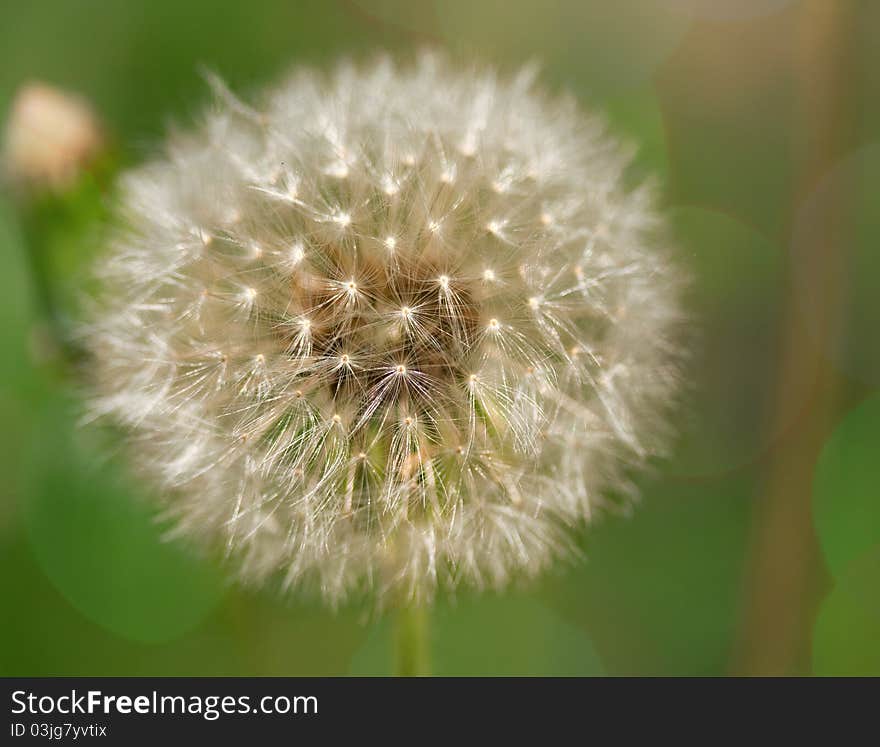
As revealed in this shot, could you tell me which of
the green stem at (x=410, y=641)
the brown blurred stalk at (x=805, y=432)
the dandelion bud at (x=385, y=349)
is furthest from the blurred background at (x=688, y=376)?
the green stem at (x=410, y=641)

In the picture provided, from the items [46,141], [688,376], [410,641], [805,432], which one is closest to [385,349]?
[410,641]

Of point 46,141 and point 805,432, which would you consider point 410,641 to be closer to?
point 805,432

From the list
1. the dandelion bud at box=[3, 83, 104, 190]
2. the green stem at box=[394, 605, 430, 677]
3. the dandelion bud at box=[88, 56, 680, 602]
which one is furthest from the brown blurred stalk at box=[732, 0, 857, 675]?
the dandelion bud at box=[3, 83, 104, 190]

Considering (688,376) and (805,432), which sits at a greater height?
(688,376)

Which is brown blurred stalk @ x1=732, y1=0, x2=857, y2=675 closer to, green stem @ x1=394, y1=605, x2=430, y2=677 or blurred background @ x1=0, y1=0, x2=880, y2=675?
blurred background @ x1=0, y1=0, x2=880, y2=675

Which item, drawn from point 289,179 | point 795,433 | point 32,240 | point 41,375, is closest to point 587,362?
point 289,179

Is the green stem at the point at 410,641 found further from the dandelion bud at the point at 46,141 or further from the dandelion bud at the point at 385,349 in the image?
the dandelion bud at the point at 46,141
